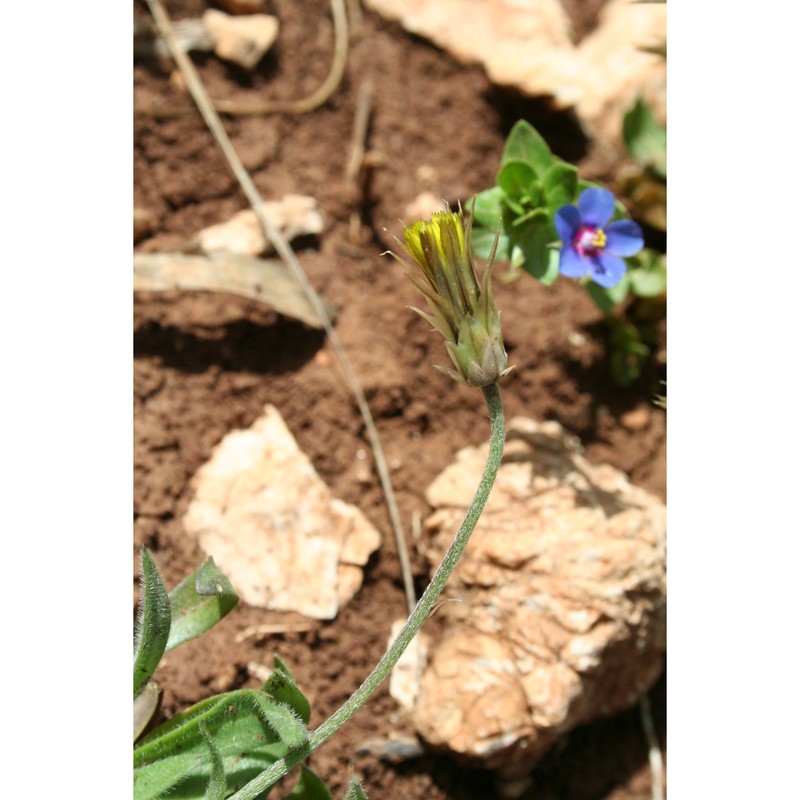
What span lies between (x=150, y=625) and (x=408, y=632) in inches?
25.8

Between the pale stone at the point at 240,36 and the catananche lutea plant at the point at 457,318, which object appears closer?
the catananche lutea plant at the point at 457,318

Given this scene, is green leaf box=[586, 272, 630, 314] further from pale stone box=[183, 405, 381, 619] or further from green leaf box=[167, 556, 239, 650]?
green leaf box=[167, 556, 239, 650]

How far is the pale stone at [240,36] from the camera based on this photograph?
333 cm

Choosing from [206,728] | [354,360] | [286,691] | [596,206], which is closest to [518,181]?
[596,206]

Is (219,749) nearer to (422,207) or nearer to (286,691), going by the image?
(286,691)

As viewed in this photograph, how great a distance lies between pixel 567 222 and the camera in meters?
2.90

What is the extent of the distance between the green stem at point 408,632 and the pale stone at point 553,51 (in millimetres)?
1993

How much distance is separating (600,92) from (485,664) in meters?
2.28

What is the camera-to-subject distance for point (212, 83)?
3.30m

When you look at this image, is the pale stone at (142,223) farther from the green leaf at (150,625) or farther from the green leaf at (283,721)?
the green leaf at (283,721)

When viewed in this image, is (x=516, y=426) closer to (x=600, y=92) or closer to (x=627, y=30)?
(x=600, y=92)

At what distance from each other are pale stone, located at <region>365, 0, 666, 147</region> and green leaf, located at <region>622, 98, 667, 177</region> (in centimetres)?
20

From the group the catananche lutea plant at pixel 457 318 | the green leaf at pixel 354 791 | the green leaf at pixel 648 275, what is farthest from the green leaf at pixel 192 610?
the green leaf at pixel 648 275

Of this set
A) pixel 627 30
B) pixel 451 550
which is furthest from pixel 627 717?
pixel 627 30
